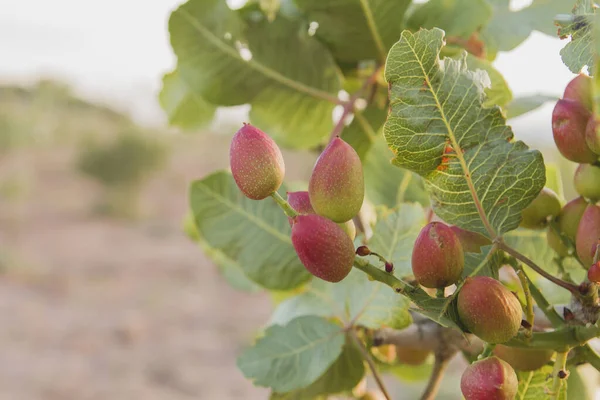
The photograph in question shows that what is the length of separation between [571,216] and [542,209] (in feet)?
0.05

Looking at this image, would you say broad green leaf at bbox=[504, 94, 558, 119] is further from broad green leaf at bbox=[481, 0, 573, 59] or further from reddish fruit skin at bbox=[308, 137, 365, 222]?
reddish fruit skin at bbox=[308, 137, 365, 222]

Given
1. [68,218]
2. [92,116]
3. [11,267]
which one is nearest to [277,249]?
[11,267]

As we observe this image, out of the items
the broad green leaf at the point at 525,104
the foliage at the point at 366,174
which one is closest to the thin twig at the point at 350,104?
the foliage at the point at 366,174

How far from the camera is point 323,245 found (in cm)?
27

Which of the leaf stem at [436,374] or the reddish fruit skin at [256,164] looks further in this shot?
the leaf stem at [436,374]

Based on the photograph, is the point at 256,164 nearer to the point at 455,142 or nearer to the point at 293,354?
the point at 455,142

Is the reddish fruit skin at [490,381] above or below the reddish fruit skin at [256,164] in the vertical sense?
below

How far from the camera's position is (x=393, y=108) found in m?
0.30

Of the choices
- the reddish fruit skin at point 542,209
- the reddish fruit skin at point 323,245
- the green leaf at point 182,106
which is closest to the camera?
the reddish fruit skin at point 323,245

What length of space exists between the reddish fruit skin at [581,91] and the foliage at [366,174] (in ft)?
0.13

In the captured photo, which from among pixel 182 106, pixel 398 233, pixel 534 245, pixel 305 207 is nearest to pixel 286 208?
pixel 305 207

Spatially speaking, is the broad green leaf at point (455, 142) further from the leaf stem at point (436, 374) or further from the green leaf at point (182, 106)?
the green leaf at point (182, 106)

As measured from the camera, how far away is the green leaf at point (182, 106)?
2.14 feet

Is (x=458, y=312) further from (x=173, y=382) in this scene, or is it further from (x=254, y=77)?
(x=173, y=382)
